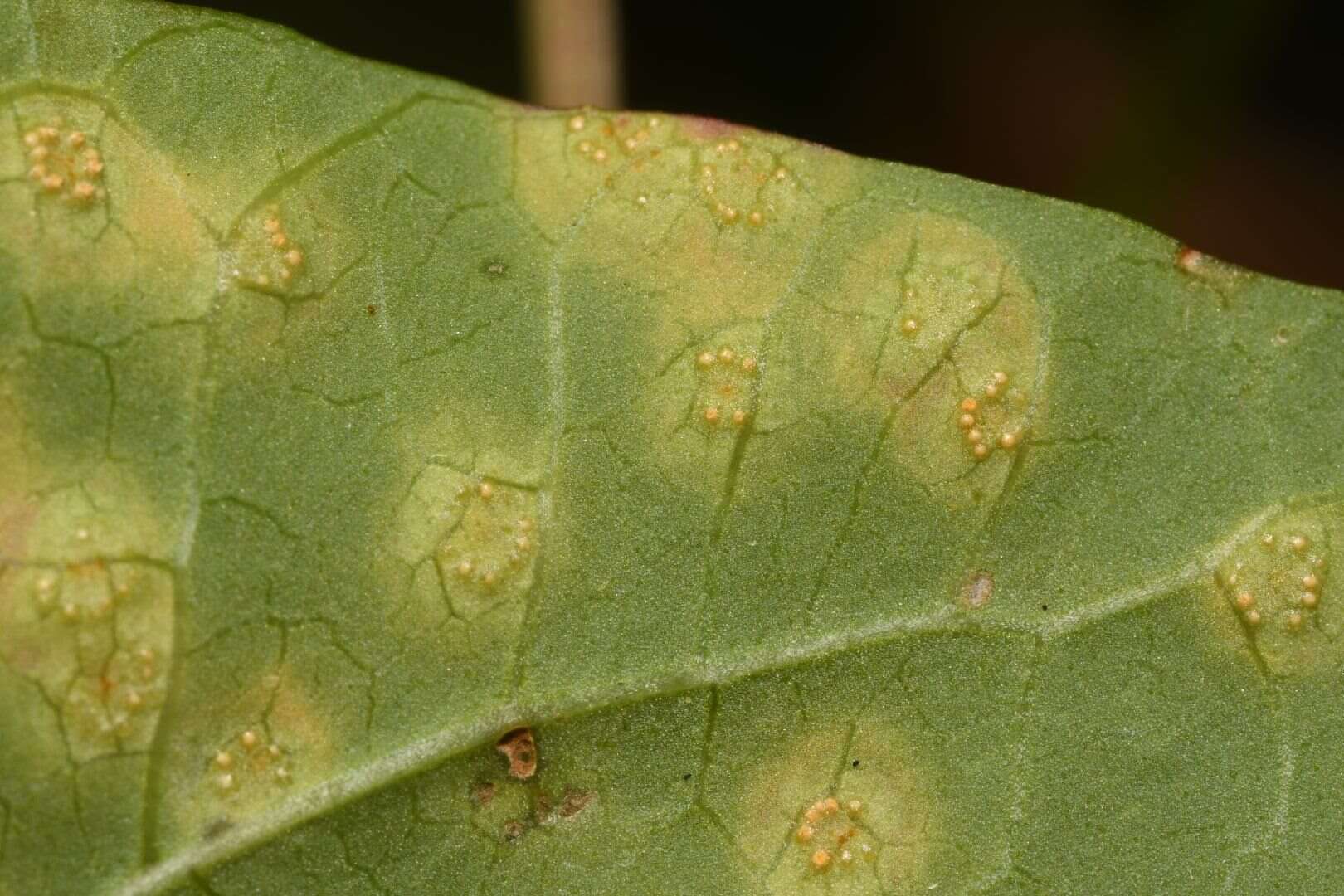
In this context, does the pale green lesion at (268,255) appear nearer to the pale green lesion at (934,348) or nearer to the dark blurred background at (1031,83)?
the pale green lesion at (934,348)

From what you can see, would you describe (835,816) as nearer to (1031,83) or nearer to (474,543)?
(474,543)

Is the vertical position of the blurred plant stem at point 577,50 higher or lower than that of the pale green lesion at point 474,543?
higher

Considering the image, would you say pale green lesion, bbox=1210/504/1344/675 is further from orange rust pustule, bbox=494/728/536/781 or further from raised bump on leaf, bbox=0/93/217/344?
raised bump on leaf, bbox=0/93/217/344

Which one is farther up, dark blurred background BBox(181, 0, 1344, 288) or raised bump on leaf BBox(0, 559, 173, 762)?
dark blurred background BBox(181, 0, 1344, 288)

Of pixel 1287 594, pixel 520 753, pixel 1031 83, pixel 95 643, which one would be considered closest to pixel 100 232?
pixel 95 643

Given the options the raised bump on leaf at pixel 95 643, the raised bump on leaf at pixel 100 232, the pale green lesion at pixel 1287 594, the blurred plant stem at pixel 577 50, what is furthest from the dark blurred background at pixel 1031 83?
the raised bump on leaf at pixel 95 643

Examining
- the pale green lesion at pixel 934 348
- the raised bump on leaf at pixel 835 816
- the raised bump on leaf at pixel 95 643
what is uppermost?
the pale green lesion at pixel 934 348

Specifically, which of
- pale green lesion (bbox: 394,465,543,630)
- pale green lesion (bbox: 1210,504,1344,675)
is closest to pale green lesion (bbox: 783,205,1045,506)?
pale green lesion (bbox: 1210,504,1344,675)
